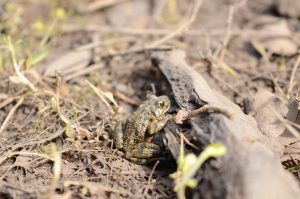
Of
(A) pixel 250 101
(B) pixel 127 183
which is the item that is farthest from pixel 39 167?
(A) pixel 250 101

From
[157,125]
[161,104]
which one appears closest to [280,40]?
[161,104]

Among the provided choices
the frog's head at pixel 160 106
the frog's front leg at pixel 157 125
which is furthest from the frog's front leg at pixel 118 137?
the frog's head at pixel 160 106

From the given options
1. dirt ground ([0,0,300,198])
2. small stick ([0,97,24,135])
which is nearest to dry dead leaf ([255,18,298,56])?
dirt ground ([0,0,300,198])

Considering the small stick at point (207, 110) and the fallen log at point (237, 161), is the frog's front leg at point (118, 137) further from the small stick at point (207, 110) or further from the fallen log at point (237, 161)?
the small stick at point (207, 110)

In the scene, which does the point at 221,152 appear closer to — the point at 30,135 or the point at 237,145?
the point at 237,145

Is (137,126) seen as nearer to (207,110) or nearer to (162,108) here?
(162,108)
